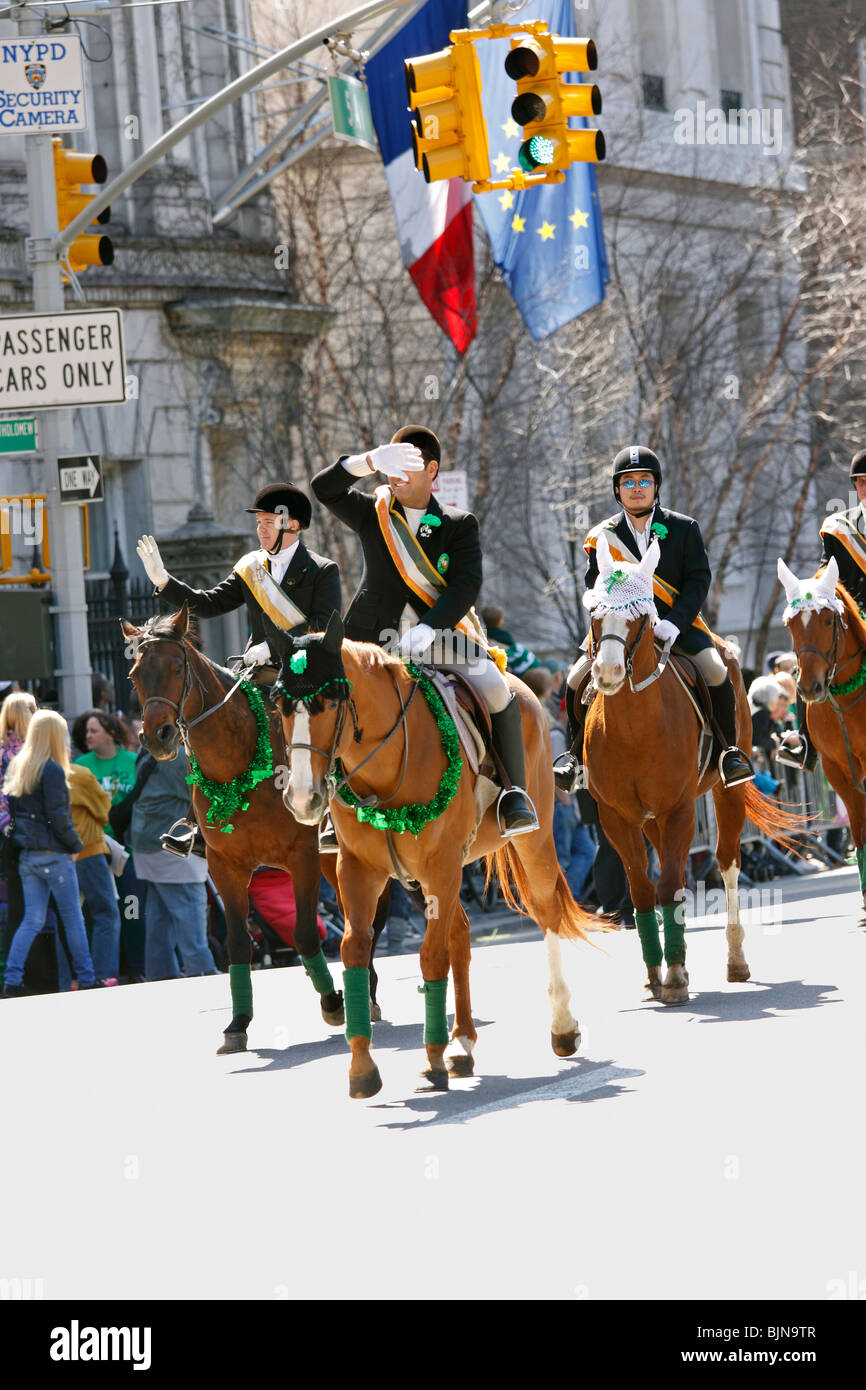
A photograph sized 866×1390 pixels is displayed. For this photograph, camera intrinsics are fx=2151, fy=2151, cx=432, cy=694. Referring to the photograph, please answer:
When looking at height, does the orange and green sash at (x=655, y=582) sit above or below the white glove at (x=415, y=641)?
above

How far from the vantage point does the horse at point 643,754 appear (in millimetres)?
11586

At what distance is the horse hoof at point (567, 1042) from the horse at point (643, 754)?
57.2 inches

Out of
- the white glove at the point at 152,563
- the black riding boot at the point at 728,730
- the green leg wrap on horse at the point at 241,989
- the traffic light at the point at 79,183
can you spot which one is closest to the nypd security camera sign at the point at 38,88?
the traffic light at the point at 79,183

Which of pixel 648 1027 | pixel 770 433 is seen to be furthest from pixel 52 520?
pixel 770 433

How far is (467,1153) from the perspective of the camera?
8.20 meters

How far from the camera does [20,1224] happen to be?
767 cm

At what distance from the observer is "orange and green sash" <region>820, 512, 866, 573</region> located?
47.3ft

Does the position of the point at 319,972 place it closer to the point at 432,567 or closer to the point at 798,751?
the point at 432,567

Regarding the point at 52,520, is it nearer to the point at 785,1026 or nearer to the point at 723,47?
the point at 785,1026

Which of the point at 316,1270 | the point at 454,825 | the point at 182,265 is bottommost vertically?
the point at 316,1270

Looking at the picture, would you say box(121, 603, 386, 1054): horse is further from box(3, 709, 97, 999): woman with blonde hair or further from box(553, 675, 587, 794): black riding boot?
box(3, 709, 97, 999): woman with blonde hair

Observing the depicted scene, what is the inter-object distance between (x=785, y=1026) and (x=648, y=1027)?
0.78 meters

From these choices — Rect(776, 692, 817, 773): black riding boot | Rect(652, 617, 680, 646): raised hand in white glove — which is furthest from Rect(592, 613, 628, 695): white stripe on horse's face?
Rect(776, 692, 817, 773): black riding boot

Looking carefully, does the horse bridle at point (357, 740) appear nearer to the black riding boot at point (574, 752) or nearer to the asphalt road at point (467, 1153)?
the asphalt road at point (467, 1153)
